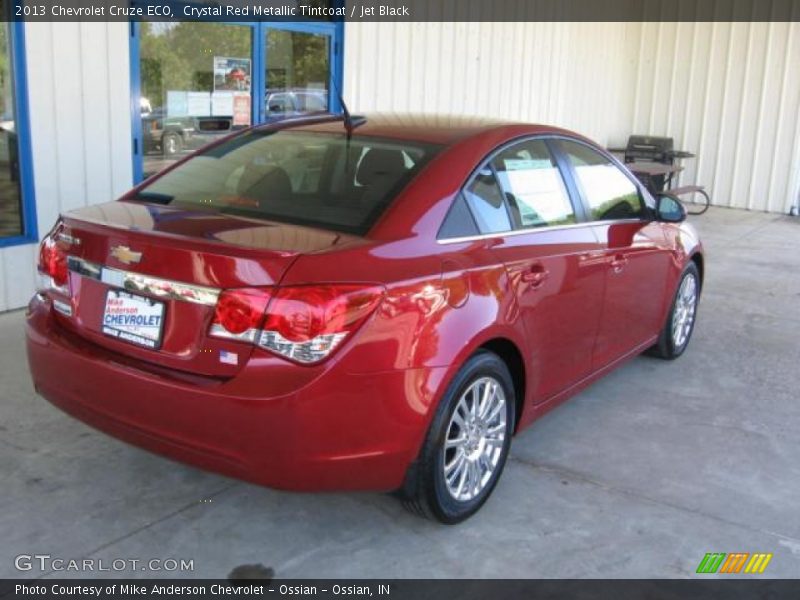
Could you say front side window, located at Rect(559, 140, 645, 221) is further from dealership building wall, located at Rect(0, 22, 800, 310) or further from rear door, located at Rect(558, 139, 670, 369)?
dealership building wall, located at Rect(0, 22, 800, 310)

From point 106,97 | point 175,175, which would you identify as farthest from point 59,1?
point 175,175

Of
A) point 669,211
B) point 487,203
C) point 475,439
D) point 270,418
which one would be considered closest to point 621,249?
point 669,211

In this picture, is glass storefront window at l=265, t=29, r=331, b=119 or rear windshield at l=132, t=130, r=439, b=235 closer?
rear windshield at l=132, t=130, r=439, b=235

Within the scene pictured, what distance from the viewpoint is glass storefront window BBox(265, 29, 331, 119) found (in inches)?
308

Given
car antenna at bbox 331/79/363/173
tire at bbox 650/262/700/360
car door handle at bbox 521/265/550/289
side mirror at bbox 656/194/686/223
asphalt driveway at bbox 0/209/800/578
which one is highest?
car antenna at bbox 331/79/363/173

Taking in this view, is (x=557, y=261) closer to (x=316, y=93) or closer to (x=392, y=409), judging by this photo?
(x=392, y=409)

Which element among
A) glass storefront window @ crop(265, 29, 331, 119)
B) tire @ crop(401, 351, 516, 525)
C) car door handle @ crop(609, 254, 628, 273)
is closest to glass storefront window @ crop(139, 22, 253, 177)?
glass storefront window @ crop(265, 29, 331, 119)

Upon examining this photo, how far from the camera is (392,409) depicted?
2.76 m

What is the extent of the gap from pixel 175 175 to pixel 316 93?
4.99 m

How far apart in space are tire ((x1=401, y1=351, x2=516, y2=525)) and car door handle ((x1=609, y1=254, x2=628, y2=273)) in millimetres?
1054

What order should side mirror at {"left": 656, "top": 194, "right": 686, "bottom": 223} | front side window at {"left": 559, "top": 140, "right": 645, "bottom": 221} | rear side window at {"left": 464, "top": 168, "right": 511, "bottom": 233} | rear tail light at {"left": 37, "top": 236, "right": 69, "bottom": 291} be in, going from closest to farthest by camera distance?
rear tail light at {"left": 37, "top": 236, "right": 69, "bottom": 291}
rear side window at {"left": 464, "top": 168, "right": 511, "bottom": 233}
front side window at {"left": 559, "top": 140, "right": 645, "bottom": 221}
side mirror at {"left": 656, "top": 194, "right": 686, "bottom": 223}

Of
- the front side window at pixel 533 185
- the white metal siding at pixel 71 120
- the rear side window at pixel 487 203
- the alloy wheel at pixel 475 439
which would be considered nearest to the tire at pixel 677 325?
the front side window at pixel 533 185

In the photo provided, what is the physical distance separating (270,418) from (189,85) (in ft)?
17.1

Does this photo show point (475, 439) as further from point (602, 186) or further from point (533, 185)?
point (602, 186)
